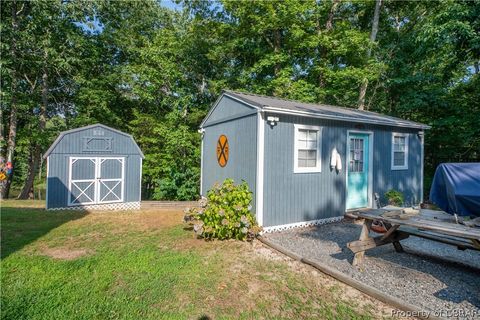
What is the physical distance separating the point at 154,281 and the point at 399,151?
844 centimetres

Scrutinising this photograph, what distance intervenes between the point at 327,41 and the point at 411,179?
30.0 feet

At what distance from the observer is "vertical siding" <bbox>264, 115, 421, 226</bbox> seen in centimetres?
603

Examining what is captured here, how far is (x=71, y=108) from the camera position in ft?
49.4

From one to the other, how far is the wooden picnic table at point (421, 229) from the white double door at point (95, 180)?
26.8 feet

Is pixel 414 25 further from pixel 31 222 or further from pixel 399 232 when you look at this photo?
pixel 31 222

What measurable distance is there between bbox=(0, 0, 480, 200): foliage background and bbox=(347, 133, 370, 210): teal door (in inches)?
251

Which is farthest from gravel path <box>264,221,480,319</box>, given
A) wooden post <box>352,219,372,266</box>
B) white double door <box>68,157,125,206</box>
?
white double door <box>68,157,125,206</box>

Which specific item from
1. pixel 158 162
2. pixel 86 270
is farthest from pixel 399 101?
pixel 86 270

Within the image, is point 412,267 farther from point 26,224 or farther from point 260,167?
point 26,224

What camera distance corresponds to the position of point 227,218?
17.4 feet

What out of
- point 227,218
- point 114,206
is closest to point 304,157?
point 227,218

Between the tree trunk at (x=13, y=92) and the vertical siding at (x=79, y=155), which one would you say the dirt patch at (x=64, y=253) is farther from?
the tree trunk at (x=13, y=92)

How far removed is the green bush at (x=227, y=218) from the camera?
5.30 meters

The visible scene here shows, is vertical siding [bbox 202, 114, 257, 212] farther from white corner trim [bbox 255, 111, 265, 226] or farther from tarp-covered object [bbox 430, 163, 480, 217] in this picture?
tarp-covered object [bbox 430, 163, 480, 217]
